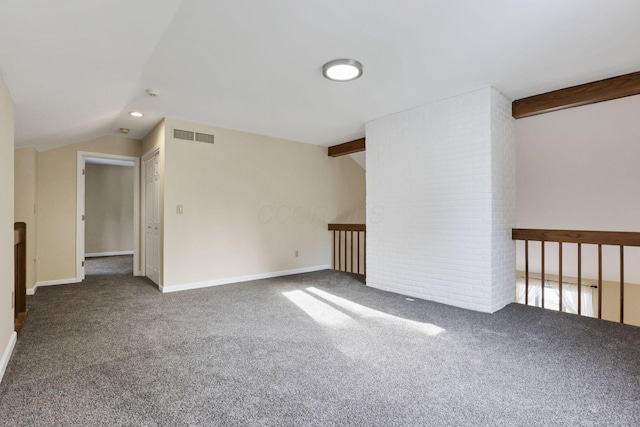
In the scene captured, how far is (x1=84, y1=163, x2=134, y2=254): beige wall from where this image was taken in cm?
777

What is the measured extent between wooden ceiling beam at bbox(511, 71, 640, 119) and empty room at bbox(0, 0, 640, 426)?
2cm

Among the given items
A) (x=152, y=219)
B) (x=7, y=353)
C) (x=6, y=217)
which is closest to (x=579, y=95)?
(x=6, y=217)

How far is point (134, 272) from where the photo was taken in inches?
210

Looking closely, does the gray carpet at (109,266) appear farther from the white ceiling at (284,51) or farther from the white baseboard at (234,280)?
the white ceiling at (284,51)

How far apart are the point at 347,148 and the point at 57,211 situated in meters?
4.68

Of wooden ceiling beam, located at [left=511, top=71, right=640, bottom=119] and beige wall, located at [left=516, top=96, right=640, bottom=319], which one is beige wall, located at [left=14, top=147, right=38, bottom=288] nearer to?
wooden ceiling beam, located at [left=511, top=71, right=640, bottom=119]

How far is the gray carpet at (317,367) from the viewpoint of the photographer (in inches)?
64.2

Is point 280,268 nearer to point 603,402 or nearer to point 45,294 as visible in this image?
point 45,294

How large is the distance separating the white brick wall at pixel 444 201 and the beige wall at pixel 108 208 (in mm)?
6955

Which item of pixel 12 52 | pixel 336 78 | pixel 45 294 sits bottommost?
pixel 45 294

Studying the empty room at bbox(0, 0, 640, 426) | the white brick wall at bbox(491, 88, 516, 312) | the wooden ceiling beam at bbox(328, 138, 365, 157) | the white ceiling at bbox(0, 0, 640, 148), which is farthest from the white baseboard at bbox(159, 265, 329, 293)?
the white brick wall at bbox(491, 88, 516, 312)

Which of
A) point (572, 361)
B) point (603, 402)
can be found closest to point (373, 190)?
point (572, 361)

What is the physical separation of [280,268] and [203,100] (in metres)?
2.91

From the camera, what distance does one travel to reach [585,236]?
3.19m
